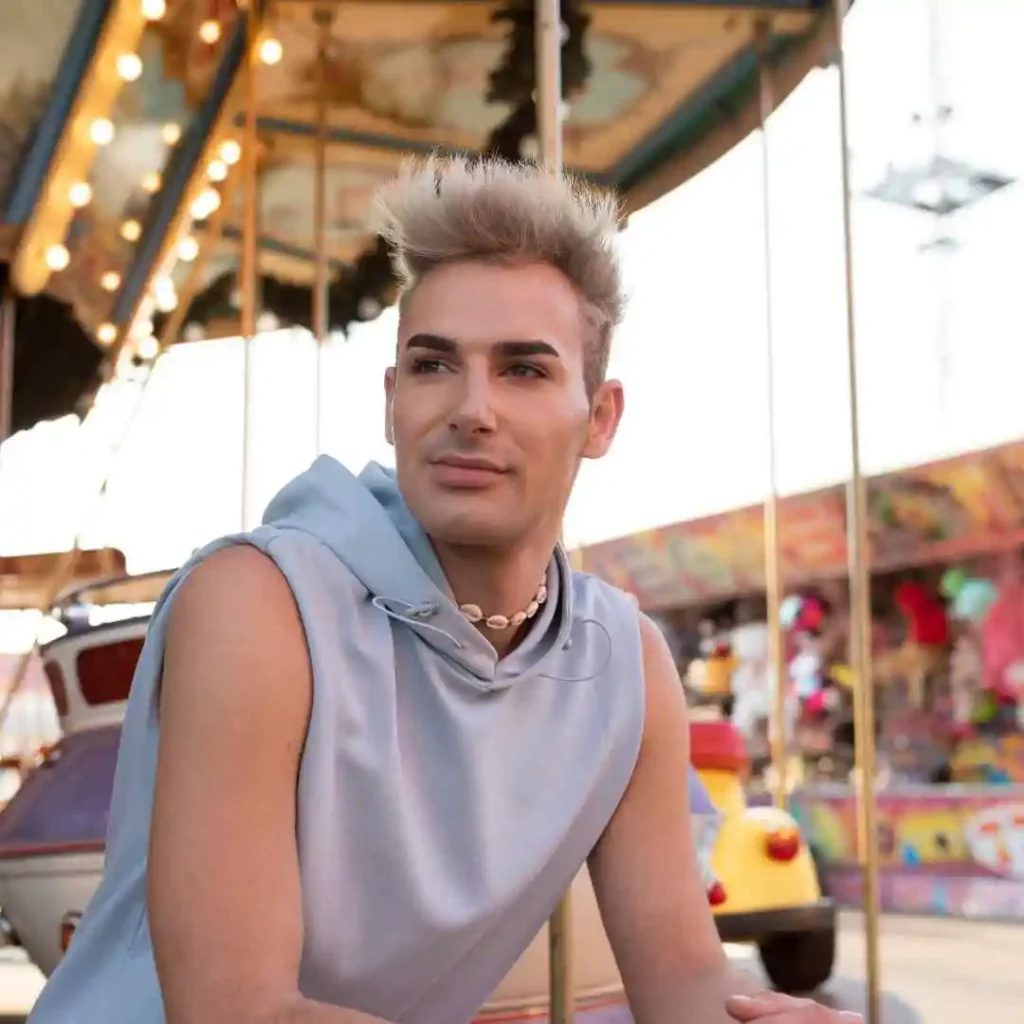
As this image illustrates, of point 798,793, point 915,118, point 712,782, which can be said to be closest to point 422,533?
point 712,782

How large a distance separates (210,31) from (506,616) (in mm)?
2607

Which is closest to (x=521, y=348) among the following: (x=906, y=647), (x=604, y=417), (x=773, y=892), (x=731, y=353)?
(x=604, y=417)

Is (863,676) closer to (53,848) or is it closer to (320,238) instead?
(53,848)

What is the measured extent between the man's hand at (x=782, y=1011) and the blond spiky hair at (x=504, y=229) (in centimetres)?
49

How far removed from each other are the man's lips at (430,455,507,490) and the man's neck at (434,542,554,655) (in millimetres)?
62

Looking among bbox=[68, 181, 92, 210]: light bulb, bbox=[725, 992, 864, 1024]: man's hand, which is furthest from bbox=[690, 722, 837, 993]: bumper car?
bbox=[68, 181, 92, 210]: light bulb

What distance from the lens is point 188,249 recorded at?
153 inches

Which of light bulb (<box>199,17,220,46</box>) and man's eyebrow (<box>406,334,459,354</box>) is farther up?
light bulb (<box>199,17,220,46</box>)

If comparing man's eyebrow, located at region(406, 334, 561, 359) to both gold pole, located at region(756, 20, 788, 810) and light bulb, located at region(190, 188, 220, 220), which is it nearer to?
gold pole, located at region(756, 20, 788, 810)

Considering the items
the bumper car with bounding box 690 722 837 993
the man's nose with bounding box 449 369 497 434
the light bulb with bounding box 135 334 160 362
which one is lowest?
the bumper car with bounding box 690 722 837 993

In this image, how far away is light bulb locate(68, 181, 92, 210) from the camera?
12.6 feet

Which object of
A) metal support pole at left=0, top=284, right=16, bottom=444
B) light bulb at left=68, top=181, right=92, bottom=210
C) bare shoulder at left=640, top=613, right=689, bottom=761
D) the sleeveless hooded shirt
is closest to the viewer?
the sleeveless hooded shirt

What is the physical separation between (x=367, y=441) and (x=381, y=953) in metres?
2.49

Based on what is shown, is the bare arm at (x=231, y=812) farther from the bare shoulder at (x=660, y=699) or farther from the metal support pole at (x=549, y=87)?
the metal support pole at (x=549, y=87)
